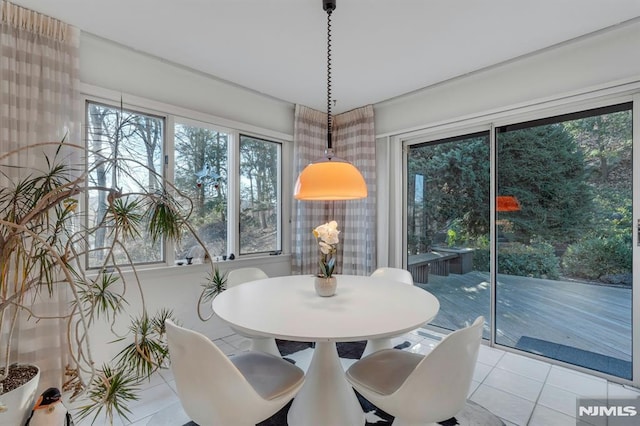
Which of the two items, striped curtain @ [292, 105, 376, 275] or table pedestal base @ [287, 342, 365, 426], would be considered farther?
striped curtain @ [292, 105, 376, 275]

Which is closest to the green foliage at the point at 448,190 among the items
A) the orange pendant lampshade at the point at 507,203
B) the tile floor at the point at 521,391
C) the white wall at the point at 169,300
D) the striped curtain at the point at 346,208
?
the orange pendant lampshade at the point at 507,203

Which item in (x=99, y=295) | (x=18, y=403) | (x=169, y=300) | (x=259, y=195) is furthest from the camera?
(x=259, y=195)

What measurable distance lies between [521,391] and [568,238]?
1.24 metres

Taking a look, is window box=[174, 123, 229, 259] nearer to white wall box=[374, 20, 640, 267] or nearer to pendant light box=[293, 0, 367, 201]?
pendant light box=[293, 0, 367, 201]

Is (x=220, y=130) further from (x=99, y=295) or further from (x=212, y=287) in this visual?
(x=99, y=295)

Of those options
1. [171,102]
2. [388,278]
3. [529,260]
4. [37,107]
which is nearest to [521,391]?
[529,260]

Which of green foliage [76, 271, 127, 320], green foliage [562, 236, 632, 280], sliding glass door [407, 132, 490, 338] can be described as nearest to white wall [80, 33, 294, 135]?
green foliage [76, 271, 127, 320]

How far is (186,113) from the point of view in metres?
2.76

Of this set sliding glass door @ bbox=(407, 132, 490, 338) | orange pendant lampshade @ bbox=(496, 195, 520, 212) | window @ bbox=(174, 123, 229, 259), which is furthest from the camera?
sliding glass door @ bbox=(407, 132, 490, 338)

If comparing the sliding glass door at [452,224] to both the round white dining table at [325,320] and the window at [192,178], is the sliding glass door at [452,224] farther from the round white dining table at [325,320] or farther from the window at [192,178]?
the window at [192,178]

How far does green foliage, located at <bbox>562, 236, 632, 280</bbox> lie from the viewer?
224 centimetres

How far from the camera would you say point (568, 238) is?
96.9 inches

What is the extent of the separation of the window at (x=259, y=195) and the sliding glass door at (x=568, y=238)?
2314 mm

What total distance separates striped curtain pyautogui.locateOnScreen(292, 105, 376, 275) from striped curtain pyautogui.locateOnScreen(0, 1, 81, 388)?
210 centimetres
